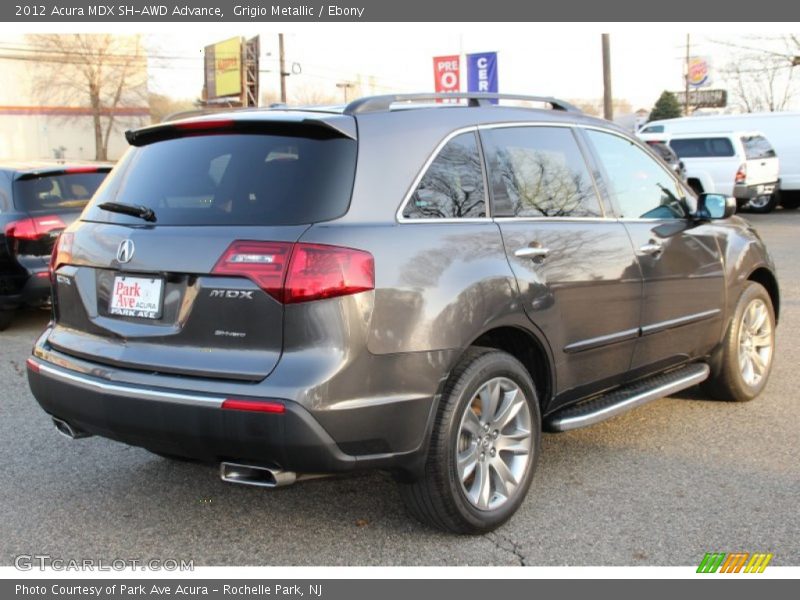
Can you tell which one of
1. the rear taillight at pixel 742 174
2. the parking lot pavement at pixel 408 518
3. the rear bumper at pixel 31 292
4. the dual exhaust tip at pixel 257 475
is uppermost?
the rear taillight at pixel 742 174

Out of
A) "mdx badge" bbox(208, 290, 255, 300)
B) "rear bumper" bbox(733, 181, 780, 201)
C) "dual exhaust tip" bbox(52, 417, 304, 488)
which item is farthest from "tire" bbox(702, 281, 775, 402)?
"rear bumper" bbox(733, 181, 780, 201)

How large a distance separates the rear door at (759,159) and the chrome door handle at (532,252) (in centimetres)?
1842

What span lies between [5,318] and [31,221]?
104cm

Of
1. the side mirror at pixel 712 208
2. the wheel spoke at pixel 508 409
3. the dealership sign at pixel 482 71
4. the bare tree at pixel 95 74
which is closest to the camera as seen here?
the wheel spoke at pixel 508 409

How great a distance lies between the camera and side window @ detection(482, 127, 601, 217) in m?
3.88

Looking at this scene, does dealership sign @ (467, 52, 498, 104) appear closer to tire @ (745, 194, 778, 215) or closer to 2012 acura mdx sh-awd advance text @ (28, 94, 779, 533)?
tire @ (745, 194, 778, 215)

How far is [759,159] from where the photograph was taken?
68.5ft

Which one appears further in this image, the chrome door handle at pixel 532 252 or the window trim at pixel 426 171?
the chrome door handle at pixel 532 252

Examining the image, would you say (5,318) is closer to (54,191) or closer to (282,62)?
(54,191)

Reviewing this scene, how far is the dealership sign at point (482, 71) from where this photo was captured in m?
21.0

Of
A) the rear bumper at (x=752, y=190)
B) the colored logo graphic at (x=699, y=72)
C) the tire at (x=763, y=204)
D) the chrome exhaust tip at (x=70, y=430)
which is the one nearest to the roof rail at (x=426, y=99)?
the chrome exhaust tip at (x=70, y=430)

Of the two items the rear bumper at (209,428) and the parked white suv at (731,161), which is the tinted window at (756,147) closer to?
the parked white suv at (731,161)

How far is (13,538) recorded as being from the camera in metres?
3.60

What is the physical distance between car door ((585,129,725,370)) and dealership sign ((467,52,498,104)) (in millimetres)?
16571
